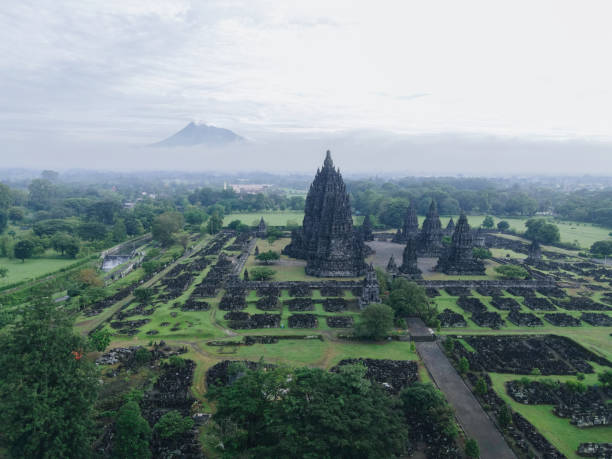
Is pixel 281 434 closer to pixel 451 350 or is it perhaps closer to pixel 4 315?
pixel 451 350

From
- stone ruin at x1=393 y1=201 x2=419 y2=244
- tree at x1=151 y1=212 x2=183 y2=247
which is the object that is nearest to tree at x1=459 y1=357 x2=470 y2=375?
stone ruin at x1=393 y1=201 x2=419 y2=244

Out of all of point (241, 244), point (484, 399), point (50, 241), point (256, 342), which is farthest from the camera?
point (241, 244)

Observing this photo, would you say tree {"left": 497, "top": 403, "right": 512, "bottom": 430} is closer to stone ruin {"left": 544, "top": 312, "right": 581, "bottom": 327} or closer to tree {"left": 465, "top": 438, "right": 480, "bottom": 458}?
tree {"left": 465, "top": 438, "right": 480, "bottom": 458}

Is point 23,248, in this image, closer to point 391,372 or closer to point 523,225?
point 391,372

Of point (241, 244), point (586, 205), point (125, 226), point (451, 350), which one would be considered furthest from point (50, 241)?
point (586, 205)

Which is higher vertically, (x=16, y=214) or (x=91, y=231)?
(x=16, y=214)

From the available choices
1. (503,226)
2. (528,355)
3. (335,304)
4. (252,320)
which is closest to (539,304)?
(528,355)
